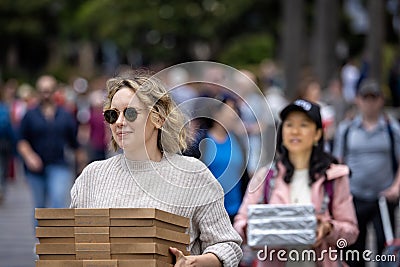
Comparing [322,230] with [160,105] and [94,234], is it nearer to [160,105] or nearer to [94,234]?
[160,105]

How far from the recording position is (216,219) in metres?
6.00

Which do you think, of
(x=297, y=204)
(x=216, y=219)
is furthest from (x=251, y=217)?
(x=216, y=219)

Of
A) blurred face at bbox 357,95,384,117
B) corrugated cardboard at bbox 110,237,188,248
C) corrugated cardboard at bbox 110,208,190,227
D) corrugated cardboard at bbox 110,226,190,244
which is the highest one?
blurred face at bbox 357,95,384,117

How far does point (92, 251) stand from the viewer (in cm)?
564

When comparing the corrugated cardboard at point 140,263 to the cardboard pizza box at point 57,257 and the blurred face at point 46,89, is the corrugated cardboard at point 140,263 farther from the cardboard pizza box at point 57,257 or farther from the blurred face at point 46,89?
the blurred face at point 46,89

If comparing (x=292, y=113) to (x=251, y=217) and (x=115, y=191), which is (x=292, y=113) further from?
(x=115, y=191)

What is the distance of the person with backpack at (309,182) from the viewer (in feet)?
26.0

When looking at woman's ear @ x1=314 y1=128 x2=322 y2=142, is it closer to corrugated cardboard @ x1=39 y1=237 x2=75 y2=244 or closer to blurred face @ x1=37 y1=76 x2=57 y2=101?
corrugated cardboard @ x1=39 y1=237 x2=75 y2=244

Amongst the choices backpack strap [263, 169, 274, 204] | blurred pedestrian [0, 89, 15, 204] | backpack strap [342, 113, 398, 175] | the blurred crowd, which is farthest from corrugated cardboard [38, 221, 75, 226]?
blurred pedestrian [0, 89, 15, 204]

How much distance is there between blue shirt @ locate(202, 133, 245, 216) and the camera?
20.8ft

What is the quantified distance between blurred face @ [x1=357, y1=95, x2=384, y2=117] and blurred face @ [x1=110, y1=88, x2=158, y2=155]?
19.1 feet

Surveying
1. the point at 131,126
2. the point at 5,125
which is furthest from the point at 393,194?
the point at 5,125

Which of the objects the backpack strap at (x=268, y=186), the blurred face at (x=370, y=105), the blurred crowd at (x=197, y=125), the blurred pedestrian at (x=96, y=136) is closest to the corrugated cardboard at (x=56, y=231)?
the blurred crowd at (x=197, y=125)

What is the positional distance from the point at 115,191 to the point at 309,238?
2.11m
